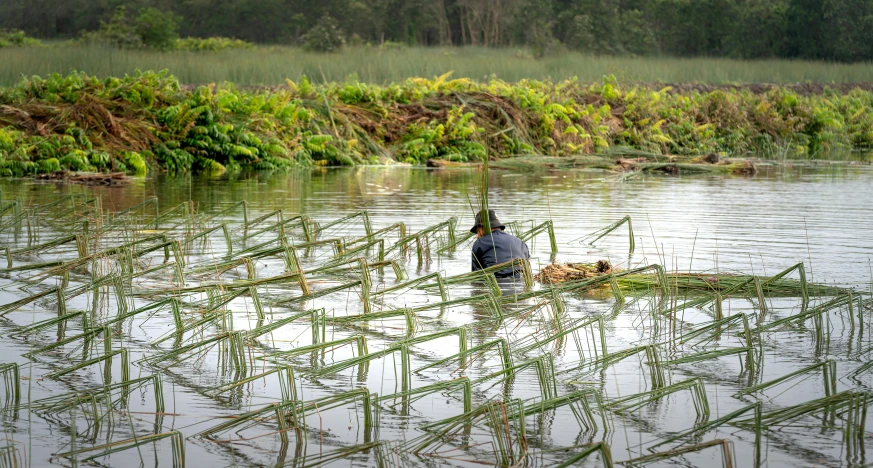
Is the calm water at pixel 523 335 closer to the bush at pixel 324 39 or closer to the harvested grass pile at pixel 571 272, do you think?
the harvested grass pile at pixel 571 272

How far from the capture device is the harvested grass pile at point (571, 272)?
912 centimetres

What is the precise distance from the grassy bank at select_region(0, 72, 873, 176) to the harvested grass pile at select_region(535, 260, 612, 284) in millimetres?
11019

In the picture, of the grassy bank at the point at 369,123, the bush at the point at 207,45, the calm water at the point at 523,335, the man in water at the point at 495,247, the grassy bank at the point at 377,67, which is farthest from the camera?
the bush at the point at 207,45

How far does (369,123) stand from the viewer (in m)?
24.1

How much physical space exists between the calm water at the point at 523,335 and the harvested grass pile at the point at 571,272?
0.23m

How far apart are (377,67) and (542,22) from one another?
74.4ft

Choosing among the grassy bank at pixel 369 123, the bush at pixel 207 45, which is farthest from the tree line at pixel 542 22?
the grassy bank at pixel 369 123

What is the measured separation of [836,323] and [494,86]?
19.8 metres

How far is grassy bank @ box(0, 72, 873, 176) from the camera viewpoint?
2016 cm

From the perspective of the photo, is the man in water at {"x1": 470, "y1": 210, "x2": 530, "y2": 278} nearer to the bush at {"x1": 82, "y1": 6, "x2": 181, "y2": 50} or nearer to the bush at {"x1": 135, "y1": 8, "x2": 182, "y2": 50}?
the bush at {"x1": 82, "y1": 6, "x2": 181, "y2": 50}

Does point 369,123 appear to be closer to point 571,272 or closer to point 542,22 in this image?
point 571,272

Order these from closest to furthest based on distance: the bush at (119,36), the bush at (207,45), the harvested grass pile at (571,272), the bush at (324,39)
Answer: the harvested grass pile at (571,272), the bush at (119,36), the bush at (207,45), the bush at (324,39)

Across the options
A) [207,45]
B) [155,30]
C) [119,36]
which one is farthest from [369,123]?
[155,30]

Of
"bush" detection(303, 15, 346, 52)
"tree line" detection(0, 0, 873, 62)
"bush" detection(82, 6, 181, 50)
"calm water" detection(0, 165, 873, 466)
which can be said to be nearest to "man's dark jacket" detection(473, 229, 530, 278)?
"calm water" detection(0, 165, 873, 466)
